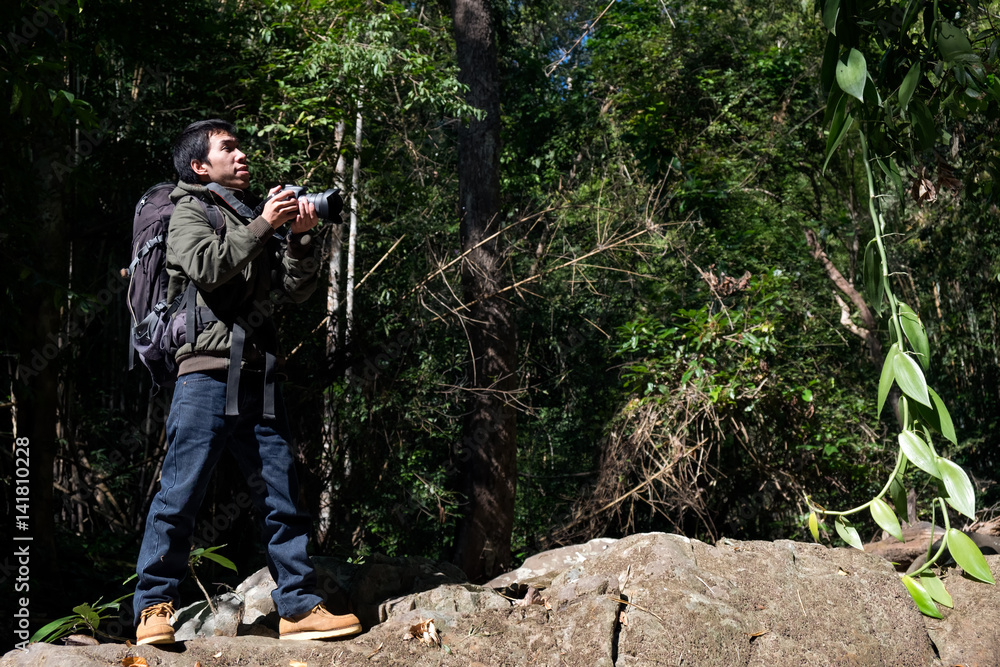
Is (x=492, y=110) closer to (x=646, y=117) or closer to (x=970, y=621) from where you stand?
(x=646, y=117)

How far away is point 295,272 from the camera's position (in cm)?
290

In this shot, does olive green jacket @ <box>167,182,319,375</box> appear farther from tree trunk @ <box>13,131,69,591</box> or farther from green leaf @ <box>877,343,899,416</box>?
tree trunk @ <box>13,131,69,591</box>

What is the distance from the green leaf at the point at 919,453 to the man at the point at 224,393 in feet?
6.73

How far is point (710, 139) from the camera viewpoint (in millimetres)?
11242

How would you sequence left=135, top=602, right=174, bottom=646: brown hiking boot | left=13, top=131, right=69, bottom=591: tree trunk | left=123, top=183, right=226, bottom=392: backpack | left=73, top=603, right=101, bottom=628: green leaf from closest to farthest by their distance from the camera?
left=135, top=602, right=174, bottom=646: brown hiking boot → left=123, top=183, right=226, bottom=392: backpack → left=73, top=603, right=101, bottom=628: green leaf → left=13, top=131, right=69, bottom=591: tree trunk

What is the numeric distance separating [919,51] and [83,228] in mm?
5802

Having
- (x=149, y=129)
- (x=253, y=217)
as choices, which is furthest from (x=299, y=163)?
(x=253, y=217)

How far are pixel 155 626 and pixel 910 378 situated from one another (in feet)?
7.59

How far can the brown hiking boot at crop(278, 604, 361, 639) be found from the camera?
8.67 ft

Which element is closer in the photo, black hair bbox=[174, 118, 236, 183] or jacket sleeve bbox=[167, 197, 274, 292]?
jacket sleeve bbox=[167, 197, 274, 292]

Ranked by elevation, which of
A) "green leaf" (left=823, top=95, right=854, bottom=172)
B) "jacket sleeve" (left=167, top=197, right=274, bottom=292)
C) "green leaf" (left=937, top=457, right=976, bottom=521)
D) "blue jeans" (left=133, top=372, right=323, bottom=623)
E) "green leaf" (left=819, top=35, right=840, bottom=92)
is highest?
"green leaf" (left=819, top=35, right=840, bottom=92)

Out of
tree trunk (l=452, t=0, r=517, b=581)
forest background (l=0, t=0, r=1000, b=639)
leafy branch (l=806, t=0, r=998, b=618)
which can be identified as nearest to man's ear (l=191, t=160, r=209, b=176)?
forest background (l=0, t=0, r=1000, b=639)

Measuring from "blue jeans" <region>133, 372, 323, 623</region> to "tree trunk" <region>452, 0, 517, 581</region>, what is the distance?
3564mm

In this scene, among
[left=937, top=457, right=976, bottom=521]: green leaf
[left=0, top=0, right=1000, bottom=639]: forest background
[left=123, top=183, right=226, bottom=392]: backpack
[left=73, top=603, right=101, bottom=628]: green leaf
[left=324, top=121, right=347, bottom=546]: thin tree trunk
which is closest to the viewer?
[left=937, top=457, right=976, bottom=521]: green leaf
